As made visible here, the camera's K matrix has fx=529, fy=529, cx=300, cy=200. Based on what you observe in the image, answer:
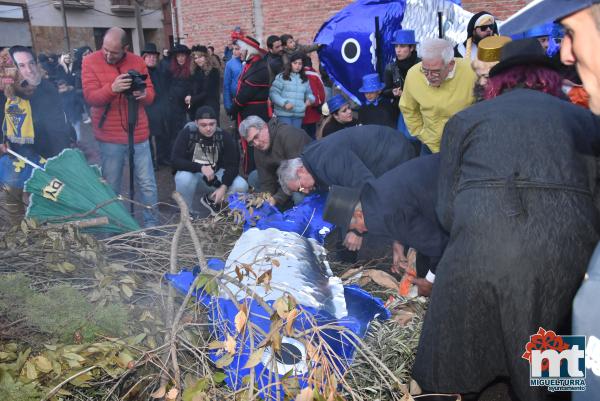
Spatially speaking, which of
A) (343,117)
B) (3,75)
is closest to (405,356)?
(343,117)

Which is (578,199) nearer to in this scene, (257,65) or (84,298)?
(84,298)

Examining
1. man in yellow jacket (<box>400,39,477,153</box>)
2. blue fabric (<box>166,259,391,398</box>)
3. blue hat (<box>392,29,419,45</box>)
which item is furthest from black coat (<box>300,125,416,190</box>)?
blue hat (<box>392,29,419,45</box>)

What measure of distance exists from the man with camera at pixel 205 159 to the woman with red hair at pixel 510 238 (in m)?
3.21

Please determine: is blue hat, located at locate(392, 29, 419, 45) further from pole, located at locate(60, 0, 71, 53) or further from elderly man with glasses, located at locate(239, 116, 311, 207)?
pole, located at locate(60, 0, 71, 53)

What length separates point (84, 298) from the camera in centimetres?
235

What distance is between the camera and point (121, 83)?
434 cm

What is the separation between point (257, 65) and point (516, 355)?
4959mm

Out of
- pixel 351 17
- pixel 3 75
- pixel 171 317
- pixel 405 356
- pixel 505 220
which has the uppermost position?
pixel 351 17

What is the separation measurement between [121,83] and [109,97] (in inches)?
8.2

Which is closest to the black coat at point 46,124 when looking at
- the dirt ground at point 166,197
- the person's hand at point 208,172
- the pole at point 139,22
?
the dirt ground at point 166,197

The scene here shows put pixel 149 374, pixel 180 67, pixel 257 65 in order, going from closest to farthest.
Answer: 1. pixel 149 374
2. pixel 257 65
3. pixel 180 67

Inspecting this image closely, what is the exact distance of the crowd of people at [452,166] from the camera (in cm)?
168

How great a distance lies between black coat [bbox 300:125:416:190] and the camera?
11.3 feet

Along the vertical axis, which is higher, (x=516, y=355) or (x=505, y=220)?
(x=505, y=220)
